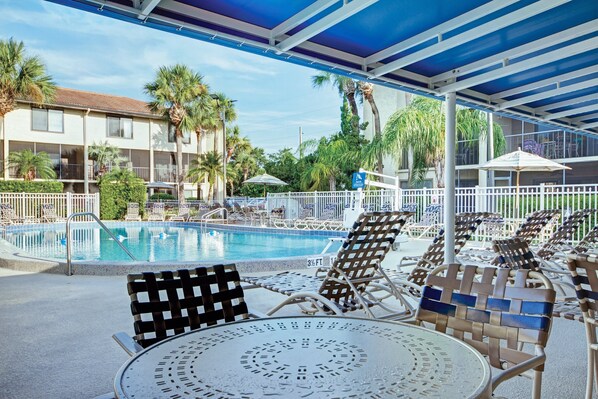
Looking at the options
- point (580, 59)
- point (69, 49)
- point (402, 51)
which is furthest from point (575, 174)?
point (69, 49)

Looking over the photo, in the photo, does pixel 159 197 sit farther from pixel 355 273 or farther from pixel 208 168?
pixel 355 273

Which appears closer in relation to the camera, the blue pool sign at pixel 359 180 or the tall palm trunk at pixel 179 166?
the blue pool sign at pixel 359 180

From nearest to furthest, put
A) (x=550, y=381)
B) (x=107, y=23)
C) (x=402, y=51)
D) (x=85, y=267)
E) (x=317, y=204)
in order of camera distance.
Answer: (x=550, y=381) < (x=402, y=51) < (x=85, y=267) < (x=317, y=204) < (x=107, y=23)

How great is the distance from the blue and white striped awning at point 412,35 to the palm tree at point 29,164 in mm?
21345

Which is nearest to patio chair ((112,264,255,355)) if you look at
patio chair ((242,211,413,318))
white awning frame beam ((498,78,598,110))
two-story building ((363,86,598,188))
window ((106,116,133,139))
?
patio chair ((242,211,413,318))

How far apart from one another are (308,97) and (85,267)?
7377 cm

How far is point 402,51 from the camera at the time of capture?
4.25 meters

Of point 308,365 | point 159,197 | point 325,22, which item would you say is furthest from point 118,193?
point 308,365

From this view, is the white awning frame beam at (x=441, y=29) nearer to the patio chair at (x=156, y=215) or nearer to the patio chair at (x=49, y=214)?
the patio chair at (x=49, y=214)

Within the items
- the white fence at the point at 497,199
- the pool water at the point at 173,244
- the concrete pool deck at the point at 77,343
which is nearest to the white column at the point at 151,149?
the pool water at the point at 173,244

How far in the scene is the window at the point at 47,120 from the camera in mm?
24125

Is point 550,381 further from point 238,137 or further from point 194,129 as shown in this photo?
point 238,137

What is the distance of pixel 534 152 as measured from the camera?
60.5 feet

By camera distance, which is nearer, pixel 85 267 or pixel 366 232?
pixel 366 232
